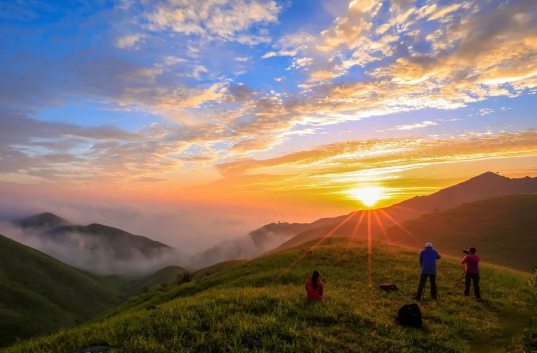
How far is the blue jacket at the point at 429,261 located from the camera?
56.4ft

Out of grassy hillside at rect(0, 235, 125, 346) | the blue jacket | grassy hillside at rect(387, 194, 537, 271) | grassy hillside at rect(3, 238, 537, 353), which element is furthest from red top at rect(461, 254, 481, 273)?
grassy hillside at rect(0, 235, 125, 346)

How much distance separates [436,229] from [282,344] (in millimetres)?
99416

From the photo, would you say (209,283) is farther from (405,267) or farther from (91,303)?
(91,303)

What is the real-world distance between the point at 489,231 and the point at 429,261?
7503cm

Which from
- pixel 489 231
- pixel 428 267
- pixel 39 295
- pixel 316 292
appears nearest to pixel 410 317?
pixel 316 292

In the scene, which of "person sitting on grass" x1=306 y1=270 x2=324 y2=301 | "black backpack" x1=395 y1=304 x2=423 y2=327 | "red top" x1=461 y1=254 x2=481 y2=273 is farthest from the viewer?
"red top" x1=461 y1=254 x2=481 y2=273

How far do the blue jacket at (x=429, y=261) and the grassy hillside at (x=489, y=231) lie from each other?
4690 centimetres

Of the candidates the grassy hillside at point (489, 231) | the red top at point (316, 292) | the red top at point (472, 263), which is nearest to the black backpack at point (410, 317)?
the red top at point (316, 292)

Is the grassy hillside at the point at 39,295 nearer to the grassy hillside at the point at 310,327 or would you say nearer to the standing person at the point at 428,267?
the grassy hillside at the point at 310,327

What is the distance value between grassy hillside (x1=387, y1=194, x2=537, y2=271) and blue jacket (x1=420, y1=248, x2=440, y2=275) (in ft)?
154

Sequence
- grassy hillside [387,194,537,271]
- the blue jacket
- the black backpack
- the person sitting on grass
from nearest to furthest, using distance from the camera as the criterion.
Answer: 1. the black backpack
2. the person sitting on grass
3. the blue jacket
4. grassy hillside [387,194,537,271]

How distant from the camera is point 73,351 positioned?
8.95 metres

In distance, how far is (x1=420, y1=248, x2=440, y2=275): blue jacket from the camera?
17.2 metres

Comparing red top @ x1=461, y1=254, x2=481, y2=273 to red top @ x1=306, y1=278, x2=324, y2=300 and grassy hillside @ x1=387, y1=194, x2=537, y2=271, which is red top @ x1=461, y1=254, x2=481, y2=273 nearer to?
red top @ x1=306, y1=278, x2=324, y2=300
